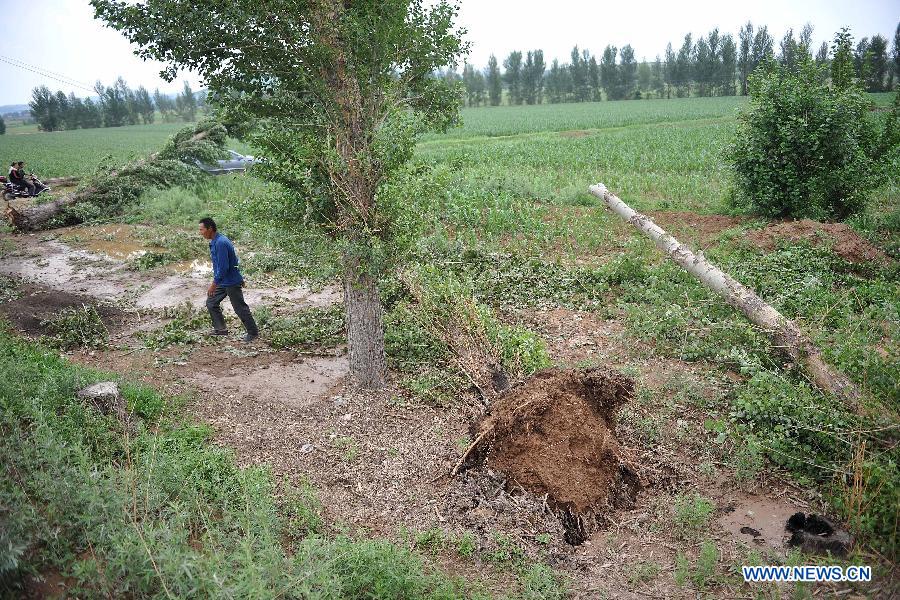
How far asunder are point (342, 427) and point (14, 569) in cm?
332

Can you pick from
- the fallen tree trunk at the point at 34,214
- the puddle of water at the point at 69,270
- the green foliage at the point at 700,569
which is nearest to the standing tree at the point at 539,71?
the fallen tree trunk at the point at 34,214

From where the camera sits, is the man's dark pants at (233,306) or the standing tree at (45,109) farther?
the standing tree at (45,109)

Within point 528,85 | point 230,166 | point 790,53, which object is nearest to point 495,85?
point 528,85

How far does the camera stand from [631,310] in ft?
29.1

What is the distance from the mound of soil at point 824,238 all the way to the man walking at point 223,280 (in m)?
9.49

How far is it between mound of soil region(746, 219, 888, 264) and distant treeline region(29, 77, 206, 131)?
62.1m

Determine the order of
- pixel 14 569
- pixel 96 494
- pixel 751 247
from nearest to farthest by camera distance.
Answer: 1. pixel 14 569
2. pixel 96 494
3. pixel 751 247

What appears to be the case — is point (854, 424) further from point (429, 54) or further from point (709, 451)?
point (429, 54)

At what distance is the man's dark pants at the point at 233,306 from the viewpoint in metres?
8.52

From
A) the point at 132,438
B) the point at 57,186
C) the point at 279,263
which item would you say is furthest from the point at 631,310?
the point at 57,186

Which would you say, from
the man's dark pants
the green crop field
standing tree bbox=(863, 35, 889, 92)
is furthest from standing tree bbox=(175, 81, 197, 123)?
the man's dark pants

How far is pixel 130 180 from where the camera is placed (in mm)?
18312

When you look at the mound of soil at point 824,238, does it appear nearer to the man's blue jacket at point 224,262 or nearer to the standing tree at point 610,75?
the man's blue jacket at point 224,262

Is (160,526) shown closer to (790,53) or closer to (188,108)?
(790,53)
